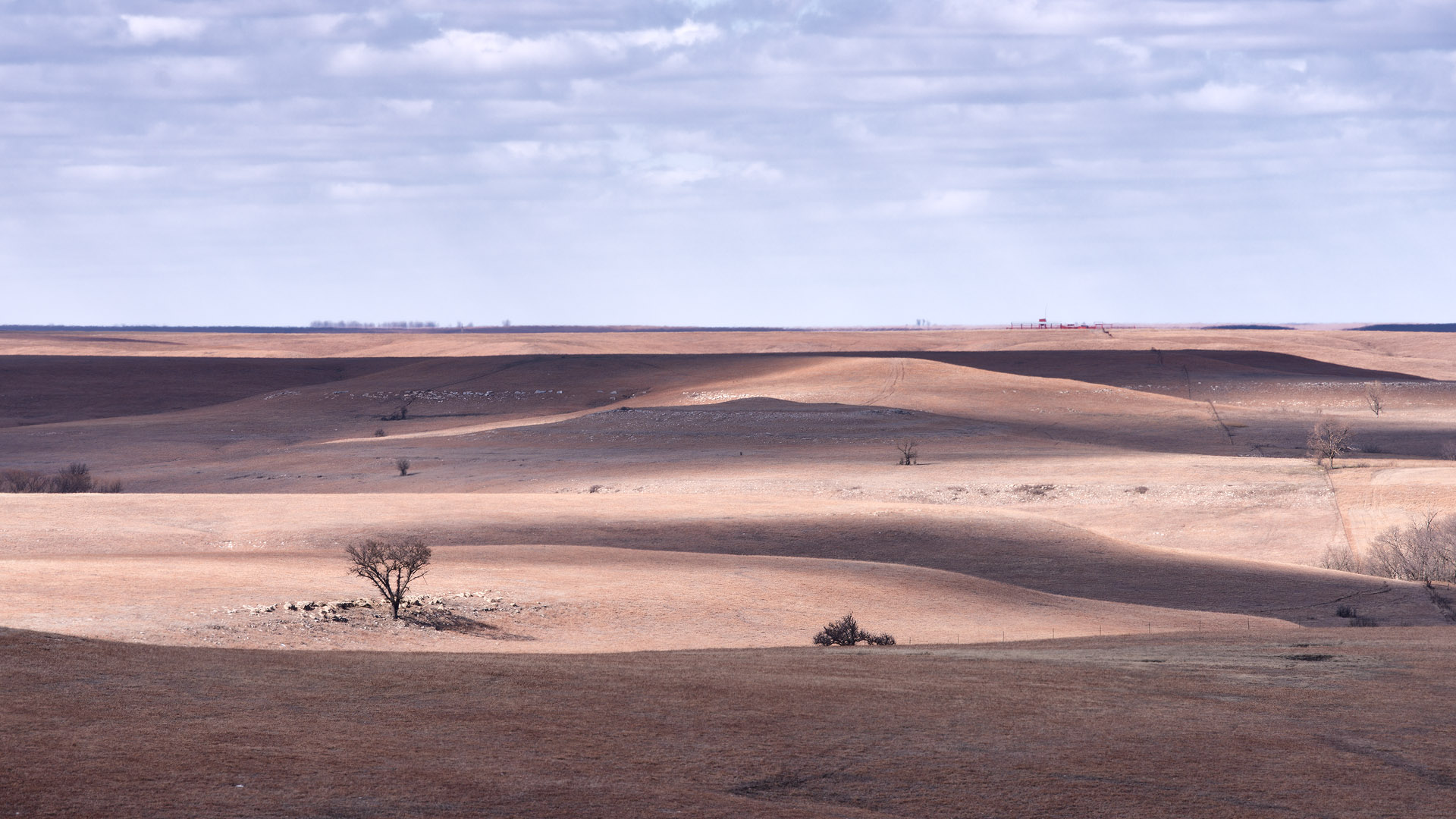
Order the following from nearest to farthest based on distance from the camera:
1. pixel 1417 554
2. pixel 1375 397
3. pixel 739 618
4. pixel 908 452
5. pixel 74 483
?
pixel 739 618 < pixel 1417 554 < pixel 74 483 < pixel 908 452 < pixel 1375 397

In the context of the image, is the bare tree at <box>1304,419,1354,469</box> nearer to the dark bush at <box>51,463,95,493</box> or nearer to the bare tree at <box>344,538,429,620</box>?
the bare tree at <box>344,538,429,620</box>

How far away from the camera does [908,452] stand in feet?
171

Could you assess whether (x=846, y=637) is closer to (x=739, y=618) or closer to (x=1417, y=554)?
(x=739, y=618)

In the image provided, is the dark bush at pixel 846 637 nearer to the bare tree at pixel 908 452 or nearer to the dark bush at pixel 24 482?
the bare tree at pixel 908 452

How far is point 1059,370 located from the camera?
104m

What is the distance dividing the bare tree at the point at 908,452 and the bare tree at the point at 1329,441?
1478 cm

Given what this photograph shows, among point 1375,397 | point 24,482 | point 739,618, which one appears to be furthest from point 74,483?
point 1375,397

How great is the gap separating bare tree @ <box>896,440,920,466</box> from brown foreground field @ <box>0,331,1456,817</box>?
2.54 ft

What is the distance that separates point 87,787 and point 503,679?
156 inches

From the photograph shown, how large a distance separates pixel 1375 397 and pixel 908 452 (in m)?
40.2

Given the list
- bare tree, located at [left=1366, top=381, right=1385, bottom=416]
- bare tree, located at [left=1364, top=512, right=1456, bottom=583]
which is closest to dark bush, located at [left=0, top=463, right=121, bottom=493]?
bare tree, located at [left=1364, top=512, right=1456, bottom=583]

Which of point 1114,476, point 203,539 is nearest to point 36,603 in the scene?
point 203,539

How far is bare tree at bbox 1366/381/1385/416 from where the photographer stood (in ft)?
250

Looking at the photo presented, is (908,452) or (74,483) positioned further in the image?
(908,452)
